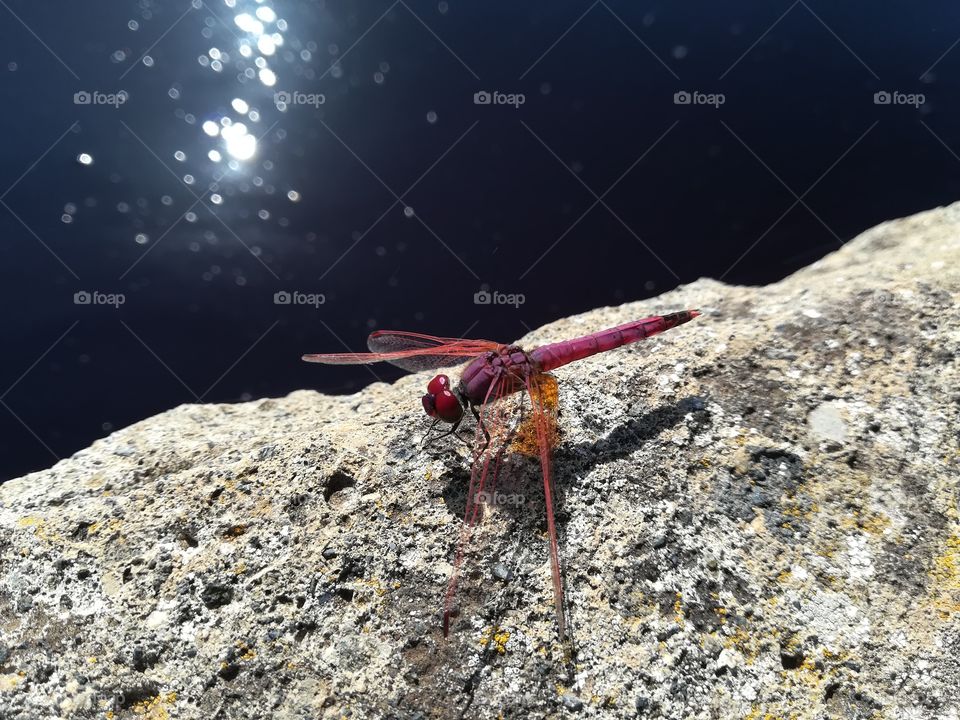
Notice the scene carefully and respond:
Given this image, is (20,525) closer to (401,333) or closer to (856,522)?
(401,333)

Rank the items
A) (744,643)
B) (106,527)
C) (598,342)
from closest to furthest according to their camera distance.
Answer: (744,643), (106,527), (598,342)

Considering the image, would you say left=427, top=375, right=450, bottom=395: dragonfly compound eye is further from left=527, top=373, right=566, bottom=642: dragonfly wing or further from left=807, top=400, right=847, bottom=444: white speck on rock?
left=807, top=400, right=847, bottom=444: white speck on rock

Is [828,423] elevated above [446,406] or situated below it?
below

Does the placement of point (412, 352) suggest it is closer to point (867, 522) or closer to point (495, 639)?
point (495, 639)

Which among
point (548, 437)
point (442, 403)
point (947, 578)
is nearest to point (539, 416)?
point (548, 437)

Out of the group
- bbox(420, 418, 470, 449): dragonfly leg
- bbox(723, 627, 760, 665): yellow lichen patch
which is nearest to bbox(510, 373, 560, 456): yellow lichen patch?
bbox(420, 418, 470, 449): dragonfly leg

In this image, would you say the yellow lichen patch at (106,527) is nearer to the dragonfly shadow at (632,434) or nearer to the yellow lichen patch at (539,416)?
the yellow lichen patch at (539,416)

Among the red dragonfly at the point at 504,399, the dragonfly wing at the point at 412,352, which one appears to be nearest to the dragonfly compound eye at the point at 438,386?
the red dragonfly at the point at 504,399
